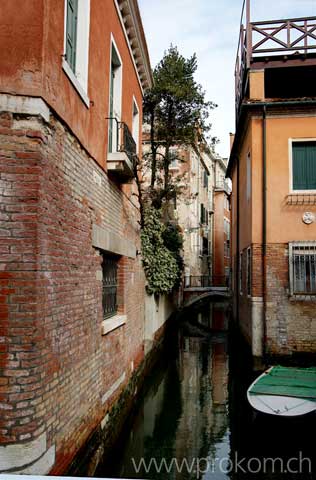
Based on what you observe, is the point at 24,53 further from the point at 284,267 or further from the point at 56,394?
the point at 284,267

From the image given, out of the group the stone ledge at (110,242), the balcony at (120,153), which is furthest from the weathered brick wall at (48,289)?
the balcony at (120,153)

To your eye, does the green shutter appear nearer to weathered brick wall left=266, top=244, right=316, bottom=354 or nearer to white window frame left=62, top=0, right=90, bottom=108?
white window frame left=62, top=0, right=90, bottom=108

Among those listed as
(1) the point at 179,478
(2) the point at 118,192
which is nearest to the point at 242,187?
(2) the point at 118,192

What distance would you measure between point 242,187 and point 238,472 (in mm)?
10986

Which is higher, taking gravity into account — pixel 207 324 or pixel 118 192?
pixel 118 192

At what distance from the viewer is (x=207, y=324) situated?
24234 millimetres

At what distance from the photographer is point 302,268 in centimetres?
1208

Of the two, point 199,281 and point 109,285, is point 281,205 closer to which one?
point 109,285

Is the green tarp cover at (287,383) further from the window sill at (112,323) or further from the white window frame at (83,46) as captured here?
the white window frame at (83,46)

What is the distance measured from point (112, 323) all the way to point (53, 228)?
325 centimetres

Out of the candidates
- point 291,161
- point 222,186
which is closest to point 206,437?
point 291,161

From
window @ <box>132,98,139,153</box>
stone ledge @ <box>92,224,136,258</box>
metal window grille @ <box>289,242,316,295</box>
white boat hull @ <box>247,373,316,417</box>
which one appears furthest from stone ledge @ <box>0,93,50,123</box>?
metal window grille @ <box>289,242,316,295</box>

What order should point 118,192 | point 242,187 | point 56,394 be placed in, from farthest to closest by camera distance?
point 242,187
point 118,192
point 56,394

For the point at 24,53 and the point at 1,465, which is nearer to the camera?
the point at 1,465
